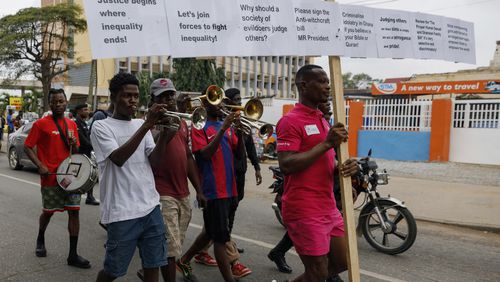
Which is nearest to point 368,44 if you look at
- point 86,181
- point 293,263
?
point 293,263

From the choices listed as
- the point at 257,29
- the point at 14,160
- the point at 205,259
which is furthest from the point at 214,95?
Answer: the point at 14,160

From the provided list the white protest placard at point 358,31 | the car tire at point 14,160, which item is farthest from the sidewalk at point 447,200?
the car tire at point 14,160

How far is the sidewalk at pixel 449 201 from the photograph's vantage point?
7.20 meters

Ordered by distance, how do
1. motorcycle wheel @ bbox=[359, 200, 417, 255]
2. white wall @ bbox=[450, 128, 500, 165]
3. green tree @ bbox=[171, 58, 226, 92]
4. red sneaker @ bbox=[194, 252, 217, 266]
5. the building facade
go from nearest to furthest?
red sneaker @ bbox=[194, 252, 217, 266] → motorcycle wheel @ bbox=[359, 200, 417, 255] → white wall @ bbox=[450, 128, 500, 165] → green tree @ bbox=[171, 58, 226, 92] → the building facade

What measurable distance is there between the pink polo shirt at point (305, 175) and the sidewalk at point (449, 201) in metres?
5.06

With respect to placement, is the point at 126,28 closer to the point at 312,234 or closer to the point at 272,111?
the point at 312,234

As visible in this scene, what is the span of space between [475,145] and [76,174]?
12443 millimetres

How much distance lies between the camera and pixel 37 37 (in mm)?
23312

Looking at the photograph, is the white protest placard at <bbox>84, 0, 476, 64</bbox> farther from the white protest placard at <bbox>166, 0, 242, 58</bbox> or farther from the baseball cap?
the baseball cap

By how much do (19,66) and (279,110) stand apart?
14.6 metres

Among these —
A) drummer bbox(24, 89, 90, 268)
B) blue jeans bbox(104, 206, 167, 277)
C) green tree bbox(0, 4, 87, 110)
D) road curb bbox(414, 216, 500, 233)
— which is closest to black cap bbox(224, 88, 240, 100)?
drummer bbox(24, 89, 90, 268)

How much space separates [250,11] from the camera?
2895 millimetres

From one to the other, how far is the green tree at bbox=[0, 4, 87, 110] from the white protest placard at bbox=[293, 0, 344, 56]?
2281cm

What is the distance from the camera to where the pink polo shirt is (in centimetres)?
285
